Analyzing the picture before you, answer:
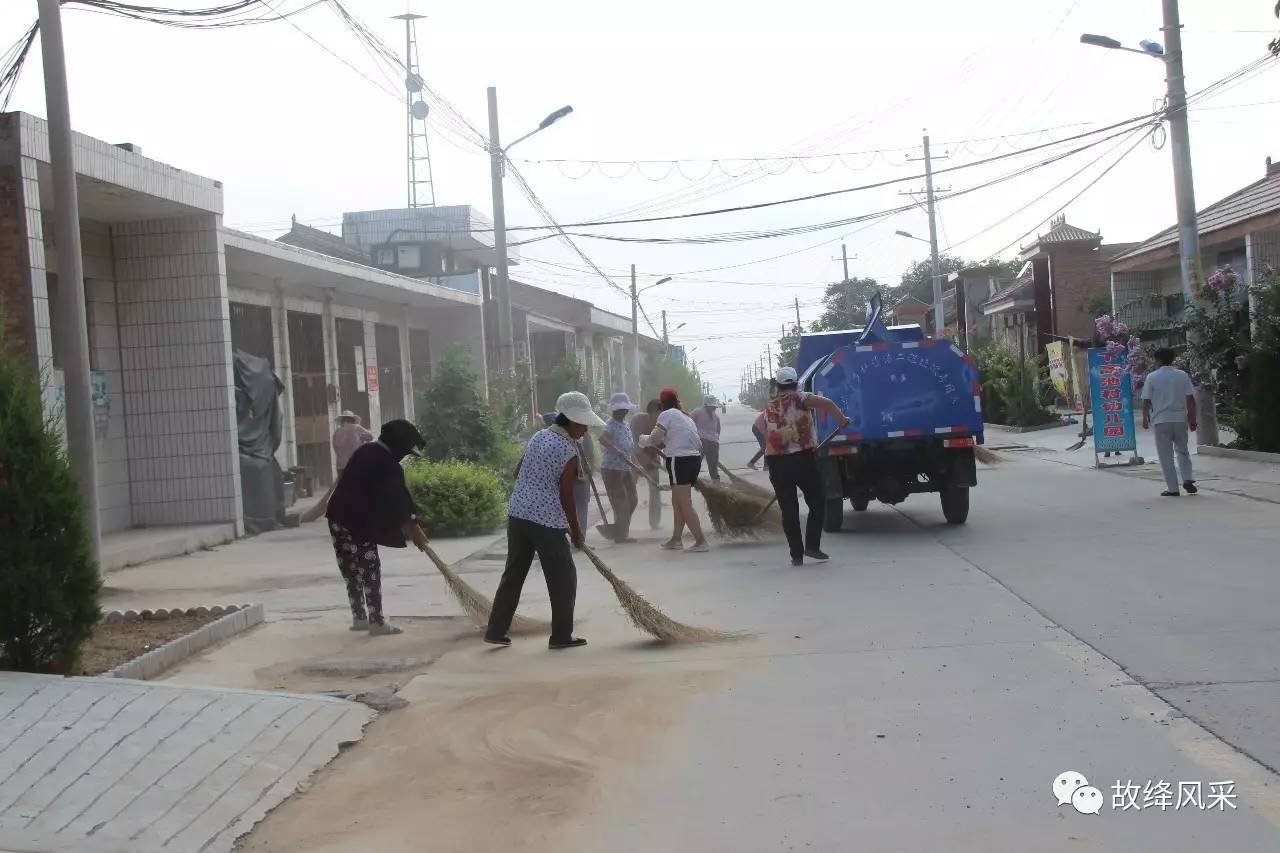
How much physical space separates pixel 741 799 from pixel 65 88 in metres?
8.12

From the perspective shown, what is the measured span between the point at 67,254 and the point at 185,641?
3650mm

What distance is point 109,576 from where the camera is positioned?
494 inches

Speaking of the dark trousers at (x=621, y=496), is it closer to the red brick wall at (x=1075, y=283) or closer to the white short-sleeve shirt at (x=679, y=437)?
the white short-sleeve shirt at (x=679, y=437)

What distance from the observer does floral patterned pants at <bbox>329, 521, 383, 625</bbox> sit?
901 cm

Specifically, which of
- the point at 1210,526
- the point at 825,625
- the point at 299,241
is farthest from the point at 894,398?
the point at 299,241

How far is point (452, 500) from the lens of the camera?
15.4 metres

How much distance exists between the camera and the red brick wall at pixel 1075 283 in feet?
138

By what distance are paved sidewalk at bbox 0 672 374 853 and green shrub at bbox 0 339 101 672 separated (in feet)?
1.07

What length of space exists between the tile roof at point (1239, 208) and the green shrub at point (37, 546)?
2262cm

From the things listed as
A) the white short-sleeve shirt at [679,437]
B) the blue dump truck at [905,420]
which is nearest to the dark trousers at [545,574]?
the white short-sleeve shirt at [679,437]

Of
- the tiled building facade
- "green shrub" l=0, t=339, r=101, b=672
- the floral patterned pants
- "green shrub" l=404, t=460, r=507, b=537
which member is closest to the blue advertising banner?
"green shrub" l=404, t=460, r=507, b=537

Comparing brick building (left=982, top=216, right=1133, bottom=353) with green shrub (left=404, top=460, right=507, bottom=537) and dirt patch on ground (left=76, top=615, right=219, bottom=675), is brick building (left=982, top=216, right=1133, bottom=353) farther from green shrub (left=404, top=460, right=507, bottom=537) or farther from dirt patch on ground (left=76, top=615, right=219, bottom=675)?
dirt patch on ground (left=76, top=615, right=219, bottom=675)

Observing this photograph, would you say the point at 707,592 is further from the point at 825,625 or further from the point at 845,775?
the point at 845,775

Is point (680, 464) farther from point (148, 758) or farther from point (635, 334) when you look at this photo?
point (635, 334)
